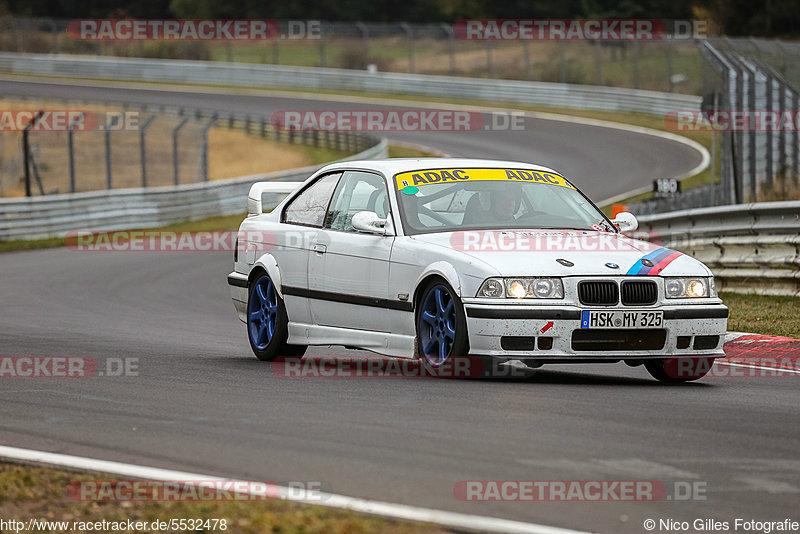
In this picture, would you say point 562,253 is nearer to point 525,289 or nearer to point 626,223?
point 525,289

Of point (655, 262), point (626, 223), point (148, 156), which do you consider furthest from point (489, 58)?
point (655, 262)

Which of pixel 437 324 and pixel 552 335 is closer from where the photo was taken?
pixel 552 335

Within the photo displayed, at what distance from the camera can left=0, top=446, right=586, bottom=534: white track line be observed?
16.7 ft

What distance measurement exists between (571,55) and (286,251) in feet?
144

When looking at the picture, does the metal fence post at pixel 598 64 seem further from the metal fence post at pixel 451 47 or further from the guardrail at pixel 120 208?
the guardrail at pixel 120 208

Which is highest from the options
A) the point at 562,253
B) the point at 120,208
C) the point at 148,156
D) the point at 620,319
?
the point at 562,253

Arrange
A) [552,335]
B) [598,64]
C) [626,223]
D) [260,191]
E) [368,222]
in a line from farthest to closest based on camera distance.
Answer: [598,64] → [260,191] → [626,223] → [368,222] → [552,335]

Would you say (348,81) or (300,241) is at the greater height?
(300,241)

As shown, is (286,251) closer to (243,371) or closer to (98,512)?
(243,371)

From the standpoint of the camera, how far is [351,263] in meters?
9.84
